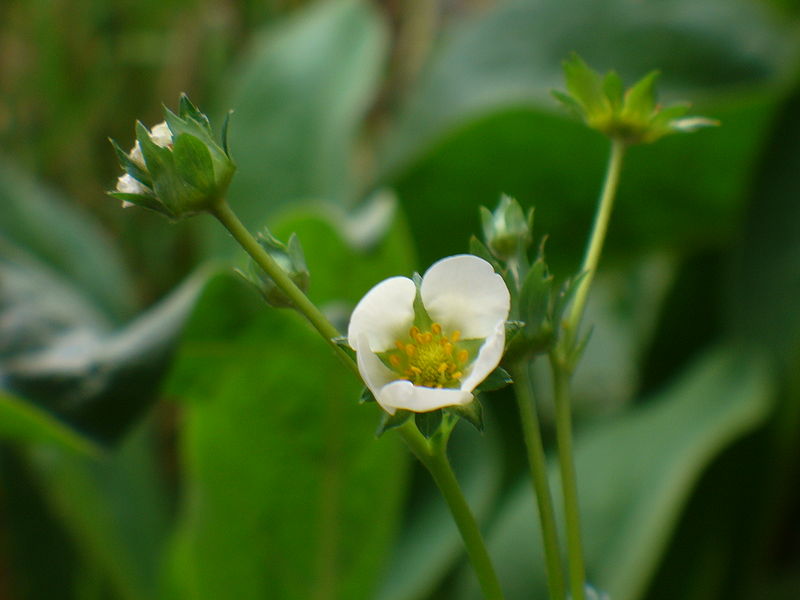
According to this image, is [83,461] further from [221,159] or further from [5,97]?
[221,159]

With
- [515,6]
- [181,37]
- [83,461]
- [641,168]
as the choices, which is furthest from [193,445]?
[181,37]

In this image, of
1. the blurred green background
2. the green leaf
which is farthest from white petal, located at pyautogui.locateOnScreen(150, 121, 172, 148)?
the green leaf

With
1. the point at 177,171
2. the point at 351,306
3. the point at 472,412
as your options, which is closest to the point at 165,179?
the point at 177,171

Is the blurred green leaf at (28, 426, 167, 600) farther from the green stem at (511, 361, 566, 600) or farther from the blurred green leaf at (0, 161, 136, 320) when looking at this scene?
the green stem at (511, 361, 566, 600)

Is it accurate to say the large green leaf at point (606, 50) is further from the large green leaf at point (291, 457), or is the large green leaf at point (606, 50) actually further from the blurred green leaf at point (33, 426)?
the blurred green leaf at point (33, 426)

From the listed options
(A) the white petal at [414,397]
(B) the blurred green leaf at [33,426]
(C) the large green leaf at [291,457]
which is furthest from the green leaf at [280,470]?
(A) the white petal at [414,397]

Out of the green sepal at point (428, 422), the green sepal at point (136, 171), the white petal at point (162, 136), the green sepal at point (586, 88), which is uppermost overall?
the white petal at point (162, 136)

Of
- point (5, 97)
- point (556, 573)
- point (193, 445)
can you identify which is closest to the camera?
point (556, 573)

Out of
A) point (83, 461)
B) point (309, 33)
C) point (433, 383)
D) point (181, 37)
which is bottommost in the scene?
point (433, 383)
